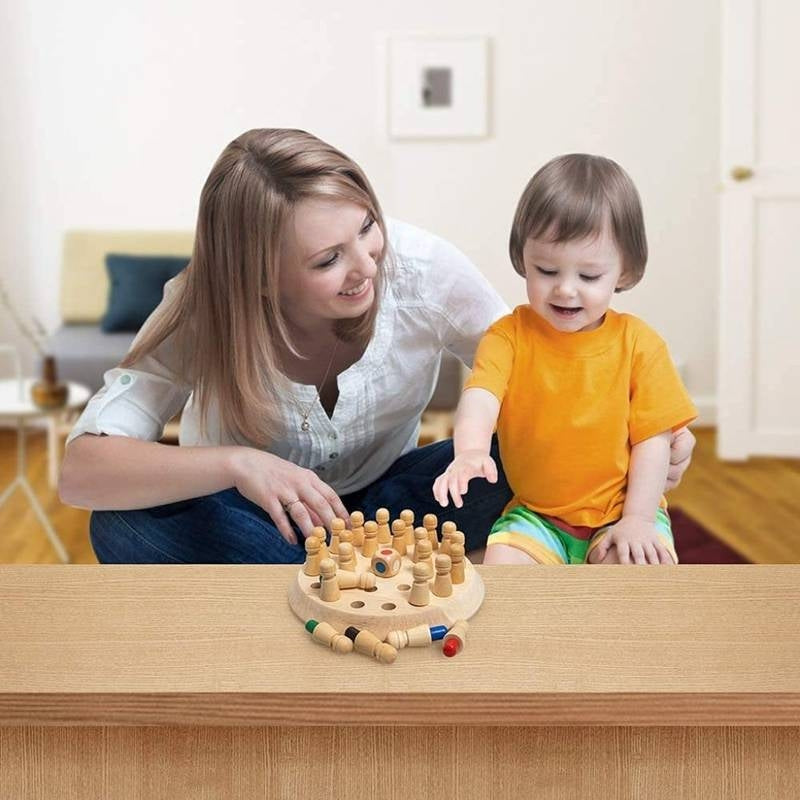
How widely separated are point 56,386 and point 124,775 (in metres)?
1.86

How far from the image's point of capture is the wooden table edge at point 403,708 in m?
0.77

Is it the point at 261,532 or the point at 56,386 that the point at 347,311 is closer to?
the point at 261,532

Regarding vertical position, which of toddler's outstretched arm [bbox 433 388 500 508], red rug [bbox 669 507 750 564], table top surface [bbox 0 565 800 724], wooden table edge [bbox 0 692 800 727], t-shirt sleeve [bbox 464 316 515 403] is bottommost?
red rug [bbox 669 507 750 564]

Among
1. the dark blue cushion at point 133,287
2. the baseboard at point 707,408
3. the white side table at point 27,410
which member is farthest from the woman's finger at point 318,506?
the baseboard at point 707,408

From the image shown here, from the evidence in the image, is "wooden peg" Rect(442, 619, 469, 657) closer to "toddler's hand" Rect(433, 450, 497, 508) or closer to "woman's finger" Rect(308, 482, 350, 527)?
"toddler's hand" Rect(433, 450, 497, 508)

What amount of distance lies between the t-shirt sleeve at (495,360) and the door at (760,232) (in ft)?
7.13

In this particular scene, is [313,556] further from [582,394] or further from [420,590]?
[582,394]

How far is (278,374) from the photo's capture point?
108 centimetres

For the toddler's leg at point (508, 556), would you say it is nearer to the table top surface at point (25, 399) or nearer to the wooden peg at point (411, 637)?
the wooden peg at point (411, 637)

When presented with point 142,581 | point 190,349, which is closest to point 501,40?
point 190,349

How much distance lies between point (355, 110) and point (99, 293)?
99cm

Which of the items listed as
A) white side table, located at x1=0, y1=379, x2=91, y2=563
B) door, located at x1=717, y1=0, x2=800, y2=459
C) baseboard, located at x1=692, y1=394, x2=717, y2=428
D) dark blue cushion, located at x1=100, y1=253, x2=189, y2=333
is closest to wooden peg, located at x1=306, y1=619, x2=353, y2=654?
white side table, located at x1=0, y1=379, x2=91, y2=563

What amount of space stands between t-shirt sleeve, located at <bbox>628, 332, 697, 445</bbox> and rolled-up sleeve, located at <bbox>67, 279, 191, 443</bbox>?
42 cm

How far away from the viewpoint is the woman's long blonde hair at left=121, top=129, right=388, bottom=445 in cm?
100
